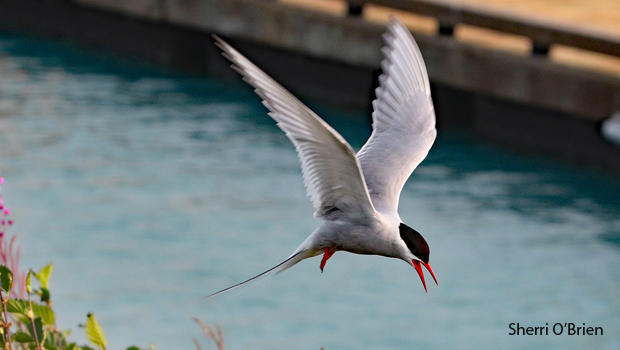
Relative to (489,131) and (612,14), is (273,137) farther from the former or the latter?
(612,14)

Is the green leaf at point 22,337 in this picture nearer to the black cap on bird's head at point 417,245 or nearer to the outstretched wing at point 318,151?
the outstretched wing at point 318,151

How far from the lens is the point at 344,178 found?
3.16m

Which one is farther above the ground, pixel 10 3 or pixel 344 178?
pixel 10 3

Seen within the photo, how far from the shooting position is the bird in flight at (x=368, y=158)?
113 inches

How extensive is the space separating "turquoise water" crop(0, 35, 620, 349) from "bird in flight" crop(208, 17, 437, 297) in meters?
5.02

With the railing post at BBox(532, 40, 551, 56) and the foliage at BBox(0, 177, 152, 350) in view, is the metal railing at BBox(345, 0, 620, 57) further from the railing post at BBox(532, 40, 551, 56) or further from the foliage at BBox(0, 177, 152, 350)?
the foliage at BBox(0, 177, 152, 350)

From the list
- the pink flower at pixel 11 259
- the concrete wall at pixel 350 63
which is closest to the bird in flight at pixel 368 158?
the pink flower at pixel 11 259

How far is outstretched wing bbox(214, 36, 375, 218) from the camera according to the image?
2764mm

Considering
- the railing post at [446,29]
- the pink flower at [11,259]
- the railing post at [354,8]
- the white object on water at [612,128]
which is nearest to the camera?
the pink flower at [11,259]

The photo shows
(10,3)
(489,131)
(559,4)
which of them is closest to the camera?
(489,131)

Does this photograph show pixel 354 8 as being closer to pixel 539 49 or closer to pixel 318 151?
pixel 539 49

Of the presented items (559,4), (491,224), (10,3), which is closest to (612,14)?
(559,4)

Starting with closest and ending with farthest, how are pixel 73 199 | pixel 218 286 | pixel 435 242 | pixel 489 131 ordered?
1. pixel 218 286
2. pixel 435 242
3. pixel 73 199
4. pixel 489 131

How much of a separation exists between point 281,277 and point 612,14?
6222mm
